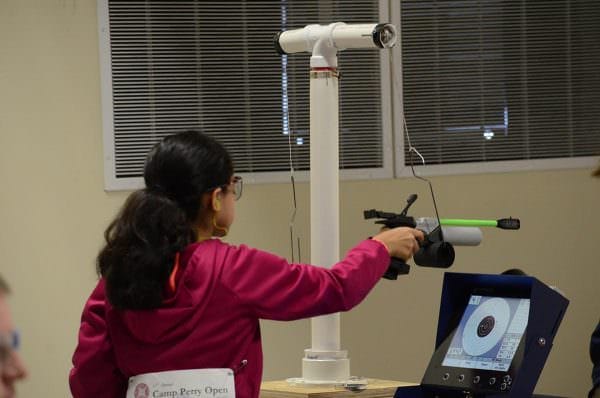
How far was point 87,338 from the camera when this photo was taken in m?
2.07

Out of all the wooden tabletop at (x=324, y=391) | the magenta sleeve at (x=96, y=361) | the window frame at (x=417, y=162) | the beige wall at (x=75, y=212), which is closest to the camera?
the magenta sleeve at (x=96, y=361)

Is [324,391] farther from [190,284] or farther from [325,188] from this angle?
[190,284]

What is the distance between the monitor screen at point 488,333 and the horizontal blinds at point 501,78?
1.89 metres

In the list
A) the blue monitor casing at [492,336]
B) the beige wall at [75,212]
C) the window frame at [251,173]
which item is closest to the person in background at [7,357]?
the blue monitor casing at [492,336]

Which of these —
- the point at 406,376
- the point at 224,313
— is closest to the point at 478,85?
the point at 406,376

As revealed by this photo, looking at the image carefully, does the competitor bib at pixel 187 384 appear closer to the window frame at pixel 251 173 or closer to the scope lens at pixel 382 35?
the scope lens at pixel 382 35

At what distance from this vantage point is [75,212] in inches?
150

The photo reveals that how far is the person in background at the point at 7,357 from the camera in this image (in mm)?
729

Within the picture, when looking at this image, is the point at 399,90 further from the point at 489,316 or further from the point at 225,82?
the point at 489,316

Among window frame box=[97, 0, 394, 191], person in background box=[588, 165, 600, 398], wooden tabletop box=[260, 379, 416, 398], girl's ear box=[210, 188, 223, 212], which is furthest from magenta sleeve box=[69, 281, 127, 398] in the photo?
window frame box=[97, 0, 394, 191]

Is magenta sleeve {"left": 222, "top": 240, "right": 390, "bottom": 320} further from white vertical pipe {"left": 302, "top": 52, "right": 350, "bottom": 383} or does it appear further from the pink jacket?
white vertical pipe {"left": 302, "top": 52, "right": 350, "bottom": 383}

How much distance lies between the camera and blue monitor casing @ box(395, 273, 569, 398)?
6.88 feet

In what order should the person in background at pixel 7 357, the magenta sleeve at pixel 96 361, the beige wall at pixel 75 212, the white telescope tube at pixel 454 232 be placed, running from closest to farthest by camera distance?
1. the person in background at pixel 7 357
2. the magenta sleeve at pixel 96 361
3. the white telescope tube at pixel 454 232
4. the beige wall at pixel 75 212

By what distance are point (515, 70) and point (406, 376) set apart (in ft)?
4.32
